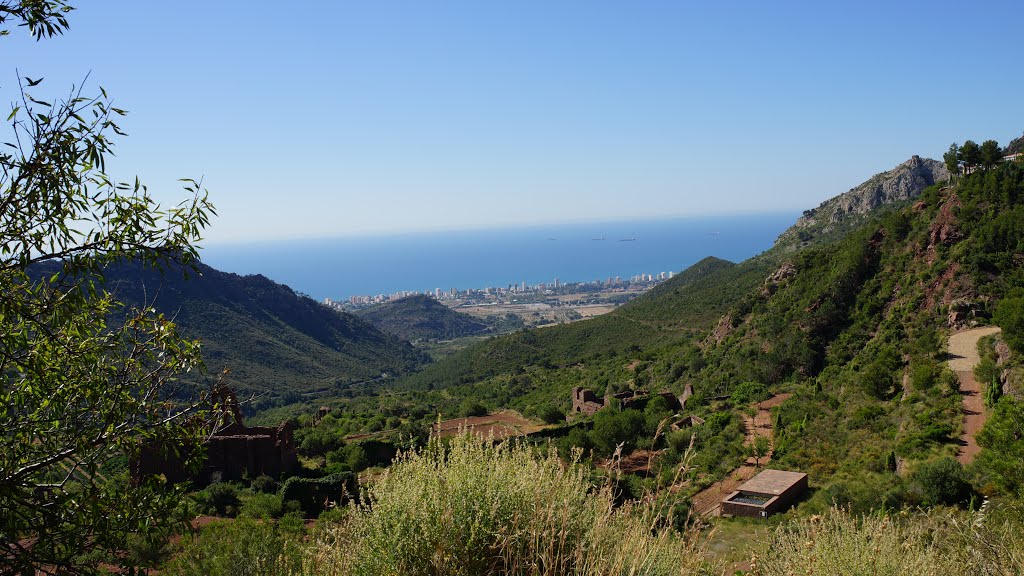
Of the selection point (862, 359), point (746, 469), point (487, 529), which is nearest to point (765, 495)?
point (746, 469)

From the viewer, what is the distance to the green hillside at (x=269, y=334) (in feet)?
159

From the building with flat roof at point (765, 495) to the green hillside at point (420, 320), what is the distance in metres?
94.2

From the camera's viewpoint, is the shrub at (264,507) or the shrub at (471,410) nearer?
the shrub at (264,507)

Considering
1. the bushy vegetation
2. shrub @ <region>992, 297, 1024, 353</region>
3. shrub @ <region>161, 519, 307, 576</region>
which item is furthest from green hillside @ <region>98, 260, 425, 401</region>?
the bushy vegetation

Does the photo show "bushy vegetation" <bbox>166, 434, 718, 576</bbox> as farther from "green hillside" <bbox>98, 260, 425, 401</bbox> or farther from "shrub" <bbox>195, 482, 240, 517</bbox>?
"green hillside" <bbox>98, 260, 425, 401</bbox>

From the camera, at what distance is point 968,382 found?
16.0m

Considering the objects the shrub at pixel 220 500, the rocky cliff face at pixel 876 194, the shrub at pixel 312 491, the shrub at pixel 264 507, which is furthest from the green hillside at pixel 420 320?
the shrub at pixel 264 507

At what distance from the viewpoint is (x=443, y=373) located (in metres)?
56.2

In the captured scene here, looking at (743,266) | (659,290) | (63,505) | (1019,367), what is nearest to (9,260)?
(63,505)

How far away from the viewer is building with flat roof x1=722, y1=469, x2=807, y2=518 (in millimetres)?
12961

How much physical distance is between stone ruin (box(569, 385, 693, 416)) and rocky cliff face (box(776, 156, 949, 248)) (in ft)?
126

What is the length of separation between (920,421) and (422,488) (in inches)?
626

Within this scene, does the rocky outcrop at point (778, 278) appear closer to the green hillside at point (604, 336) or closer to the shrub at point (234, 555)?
the green hillside at point (604, 336)

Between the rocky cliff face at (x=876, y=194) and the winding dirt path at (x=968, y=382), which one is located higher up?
the rocky cliff face at (x=876, y=194)
